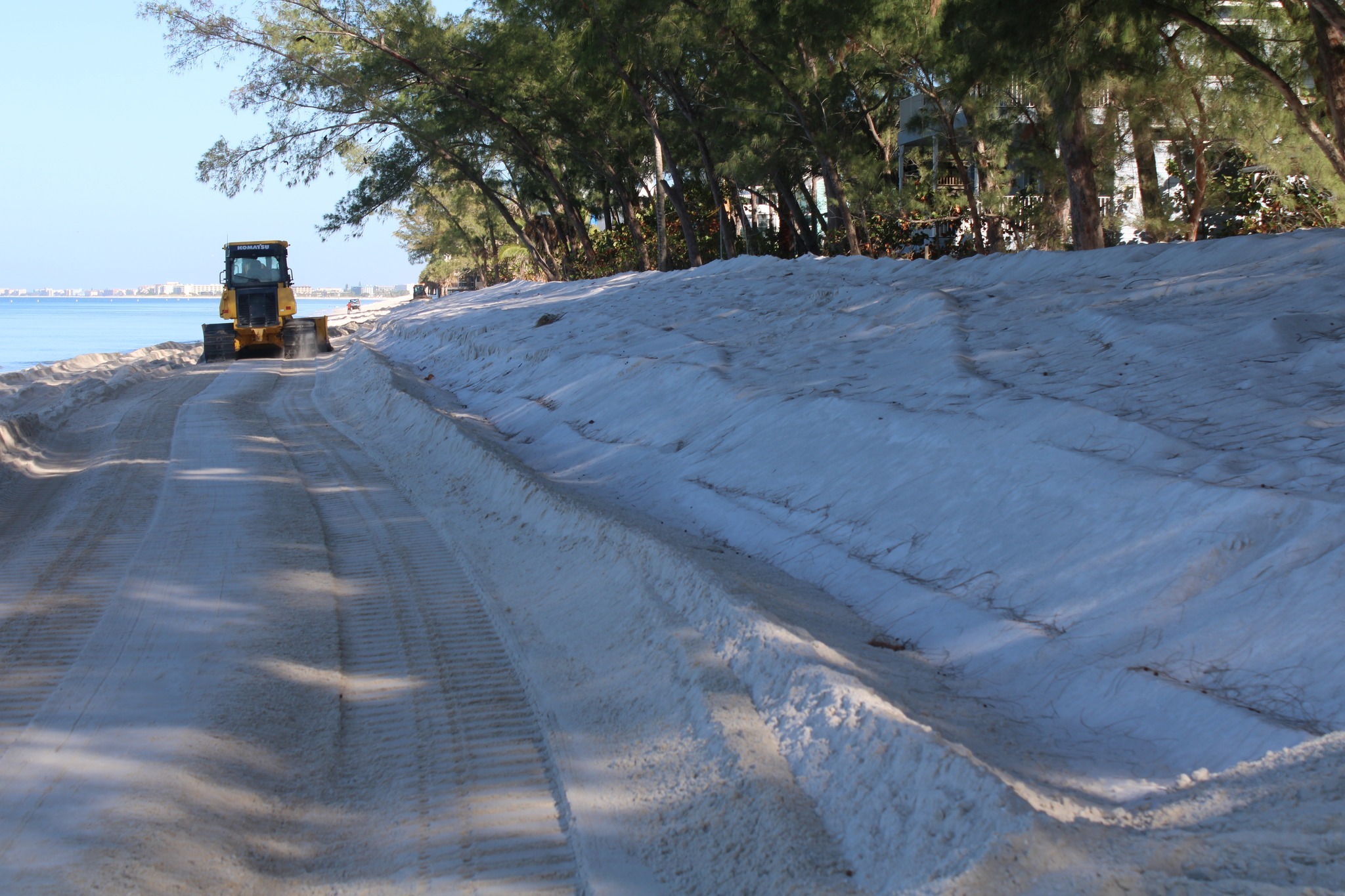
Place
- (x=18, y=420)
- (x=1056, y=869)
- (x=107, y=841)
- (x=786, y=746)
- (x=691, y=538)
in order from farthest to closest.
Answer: (x=18, y=420), (x=691, y=538), (x=786, y=746), (x=107, y=841), (x=1056, y=869)

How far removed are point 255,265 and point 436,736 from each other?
25211 millimetres

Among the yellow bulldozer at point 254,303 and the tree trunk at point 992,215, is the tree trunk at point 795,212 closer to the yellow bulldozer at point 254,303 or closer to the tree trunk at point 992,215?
the tree trunk at point 992,215

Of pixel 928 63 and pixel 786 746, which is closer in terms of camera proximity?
pixel 786 746

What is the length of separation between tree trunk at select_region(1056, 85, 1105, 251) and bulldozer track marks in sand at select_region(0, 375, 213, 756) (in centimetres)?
1253

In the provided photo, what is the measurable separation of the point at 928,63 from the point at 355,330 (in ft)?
85.4

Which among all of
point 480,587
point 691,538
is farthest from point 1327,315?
point 480,587

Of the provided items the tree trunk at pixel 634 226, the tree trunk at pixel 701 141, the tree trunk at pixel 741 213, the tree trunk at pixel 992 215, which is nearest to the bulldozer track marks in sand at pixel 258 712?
the tree trunk at pixel 992 215

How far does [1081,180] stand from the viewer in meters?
14.3

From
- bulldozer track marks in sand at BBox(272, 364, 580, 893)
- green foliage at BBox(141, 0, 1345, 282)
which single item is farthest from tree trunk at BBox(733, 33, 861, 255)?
bulldozer track marks in sand at BBox(272, 364, 580, 893)

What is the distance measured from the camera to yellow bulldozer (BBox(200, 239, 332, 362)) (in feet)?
87.0

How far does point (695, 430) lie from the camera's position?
9961 millimetres

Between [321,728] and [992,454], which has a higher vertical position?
[992,454]

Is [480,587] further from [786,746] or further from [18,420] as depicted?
[18,420]

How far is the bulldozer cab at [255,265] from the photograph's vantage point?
2675cm
